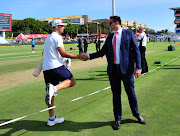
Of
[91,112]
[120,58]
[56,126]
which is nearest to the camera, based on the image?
[120,58]

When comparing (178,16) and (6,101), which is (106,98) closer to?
(6,101)

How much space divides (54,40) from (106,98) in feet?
8.75

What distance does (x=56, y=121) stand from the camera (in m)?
4.20

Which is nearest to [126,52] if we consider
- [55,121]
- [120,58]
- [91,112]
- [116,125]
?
[120,58]

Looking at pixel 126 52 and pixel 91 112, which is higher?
pixel 126 52

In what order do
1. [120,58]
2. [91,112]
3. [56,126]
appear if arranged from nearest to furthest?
[120,58] < [56,126] < [91,112]

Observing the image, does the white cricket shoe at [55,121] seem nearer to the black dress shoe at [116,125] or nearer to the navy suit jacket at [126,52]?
the black dress shoe at [116,125]

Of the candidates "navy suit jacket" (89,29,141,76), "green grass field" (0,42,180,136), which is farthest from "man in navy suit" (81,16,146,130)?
"green grass field" (0,42,180,136)

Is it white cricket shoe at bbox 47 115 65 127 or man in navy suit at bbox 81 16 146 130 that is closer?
man in navy suit at bbox 81 16 146 130

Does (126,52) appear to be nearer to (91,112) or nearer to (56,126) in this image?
(91,112)

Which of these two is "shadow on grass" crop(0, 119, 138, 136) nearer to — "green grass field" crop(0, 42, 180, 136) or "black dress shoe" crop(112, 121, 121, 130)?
"green grass field" crop(0, 42, 180, 136)

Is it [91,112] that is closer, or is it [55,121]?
[55,121]

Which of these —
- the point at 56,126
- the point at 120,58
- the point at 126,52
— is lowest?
the point at 56,126

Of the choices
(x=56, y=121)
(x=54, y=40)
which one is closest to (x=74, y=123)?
(x=56, y=121)
